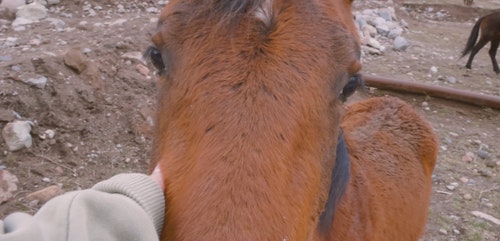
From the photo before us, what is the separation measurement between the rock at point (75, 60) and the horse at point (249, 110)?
318 centimetres

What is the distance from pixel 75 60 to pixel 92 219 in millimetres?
3840

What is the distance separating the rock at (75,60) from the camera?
489 centimetres

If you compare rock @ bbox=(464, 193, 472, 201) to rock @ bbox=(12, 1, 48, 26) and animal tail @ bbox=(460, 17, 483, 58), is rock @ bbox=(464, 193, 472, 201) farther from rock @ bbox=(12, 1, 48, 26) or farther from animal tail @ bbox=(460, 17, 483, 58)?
animal tail @ bbox=(460, 17, 483, 58)

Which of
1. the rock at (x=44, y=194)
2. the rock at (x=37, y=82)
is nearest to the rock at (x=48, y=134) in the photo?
the rock at (x=37, y=82)

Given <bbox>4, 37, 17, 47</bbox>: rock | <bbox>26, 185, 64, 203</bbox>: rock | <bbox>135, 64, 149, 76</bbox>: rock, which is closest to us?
<bbox>26, 185, 64, 203</bbox>: rock

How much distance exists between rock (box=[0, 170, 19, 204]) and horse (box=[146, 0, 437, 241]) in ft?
8.10

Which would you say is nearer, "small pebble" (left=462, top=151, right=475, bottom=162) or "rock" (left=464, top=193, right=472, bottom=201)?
"rock" (left=464, top=193, right=472, bottom=201)

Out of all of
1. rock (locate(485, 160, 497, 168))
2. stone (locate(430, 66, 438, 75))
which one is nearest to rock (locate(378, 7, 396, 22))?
stone (locate(430, 66, 438, 75))

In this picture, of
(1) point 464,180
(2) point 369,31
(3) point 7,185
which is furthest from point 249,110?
(2) point 369,31

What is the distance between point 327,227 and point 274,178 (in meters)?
0.99

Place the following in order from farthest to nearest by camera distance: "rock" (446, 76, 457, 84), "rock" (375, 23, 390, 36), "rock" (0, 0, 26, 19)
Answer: "rock" (375, 23, 390, 36)
"rock" (446, 76, 457, 84)
"rock" (0, 0, 26, 19)

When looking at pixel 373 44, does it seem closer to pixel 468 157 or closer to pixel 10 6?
pixel 468 157

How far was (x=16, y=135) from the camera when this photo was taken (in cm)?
429

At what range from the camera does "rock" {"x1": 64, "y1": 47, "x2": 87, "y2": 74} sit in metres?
4.89
